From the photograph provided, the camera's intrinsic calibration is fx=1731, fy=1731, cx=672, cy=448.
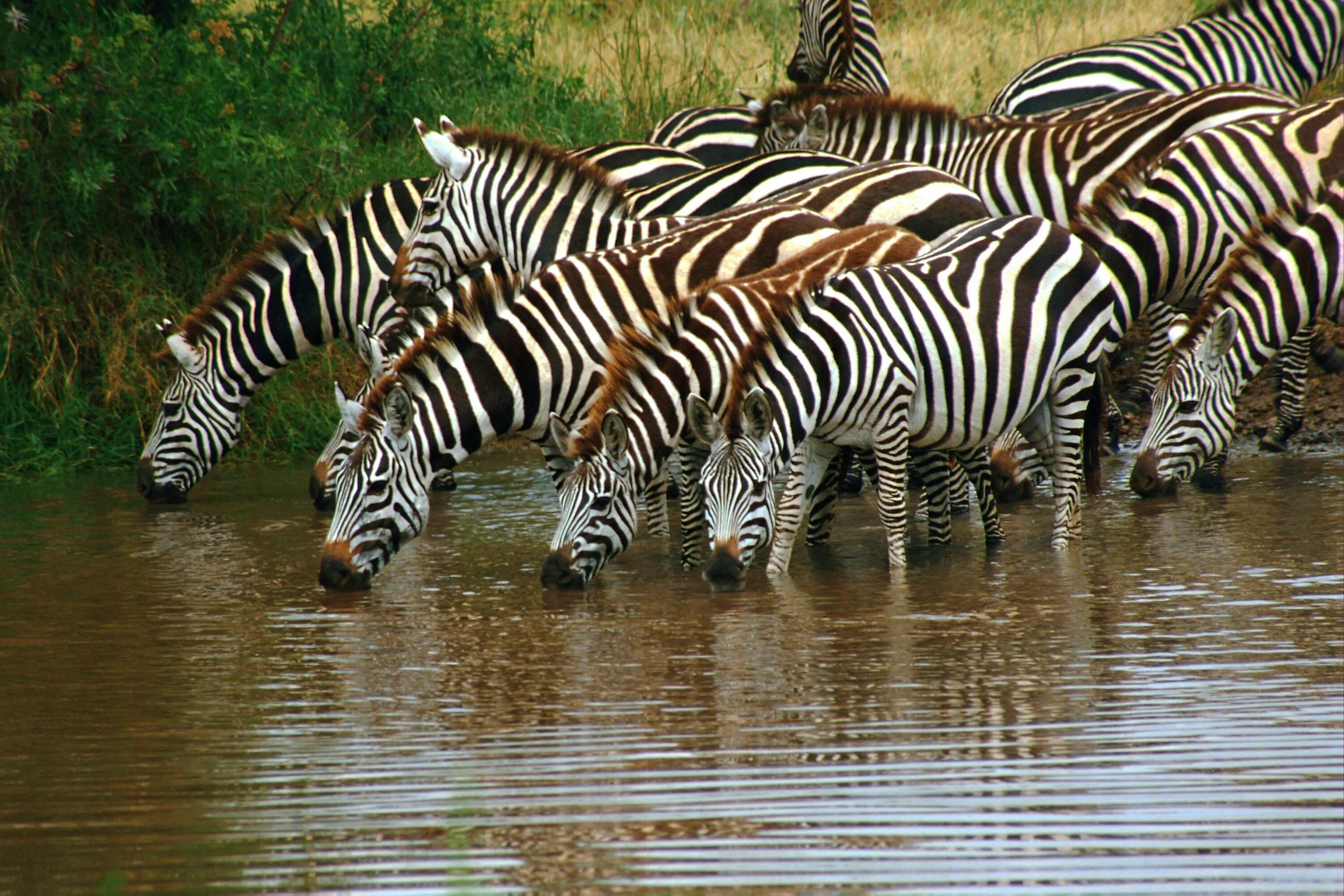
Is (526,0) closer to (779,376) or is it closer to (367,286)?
(367,286)

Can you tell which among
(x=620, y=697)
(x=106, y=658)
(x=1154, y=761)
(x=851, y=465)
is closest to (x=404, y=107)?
(x=851, y=465)

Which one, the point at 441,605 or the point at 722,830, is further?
the point at 441,605

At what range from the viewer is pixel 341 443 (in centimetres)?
1030

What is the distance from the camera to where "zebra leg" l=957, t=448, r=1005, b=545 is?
8430 mm

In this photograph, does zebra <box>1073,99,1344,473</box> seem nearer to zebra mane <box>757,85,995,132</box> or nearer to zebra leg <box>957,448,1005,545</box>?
zebra mane <box>757,85,995,132</box>

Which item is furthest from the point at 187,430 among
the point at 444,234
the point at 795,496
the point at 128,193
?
the point at 795,496

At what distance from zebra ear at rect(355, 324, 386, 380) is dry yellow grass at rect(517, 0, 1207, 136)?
18.2 feet

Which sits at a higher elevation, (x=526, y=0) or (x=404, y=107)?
(x=526, y=0)

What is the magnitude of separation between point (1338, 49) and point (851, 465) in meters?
5.69

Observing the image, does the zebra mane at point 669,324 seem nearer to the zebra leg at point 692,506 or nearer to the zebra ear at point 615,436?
the zebra ear at point 615,436

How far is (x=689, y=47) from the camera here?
1922 cm

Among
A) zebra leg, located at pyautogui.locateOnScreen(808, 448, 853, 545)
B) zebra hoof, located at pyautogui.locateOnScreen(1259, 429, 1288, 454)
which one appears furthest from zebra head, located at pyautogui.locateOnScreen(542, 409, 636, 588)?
zebra hoof, located at pyautogui.locateOnScreen(1259, 429, 1288, 454)

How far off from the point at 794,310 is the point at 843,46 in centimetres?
734

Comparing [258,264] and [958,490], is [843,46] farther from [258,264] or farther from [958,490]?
[958,490]
